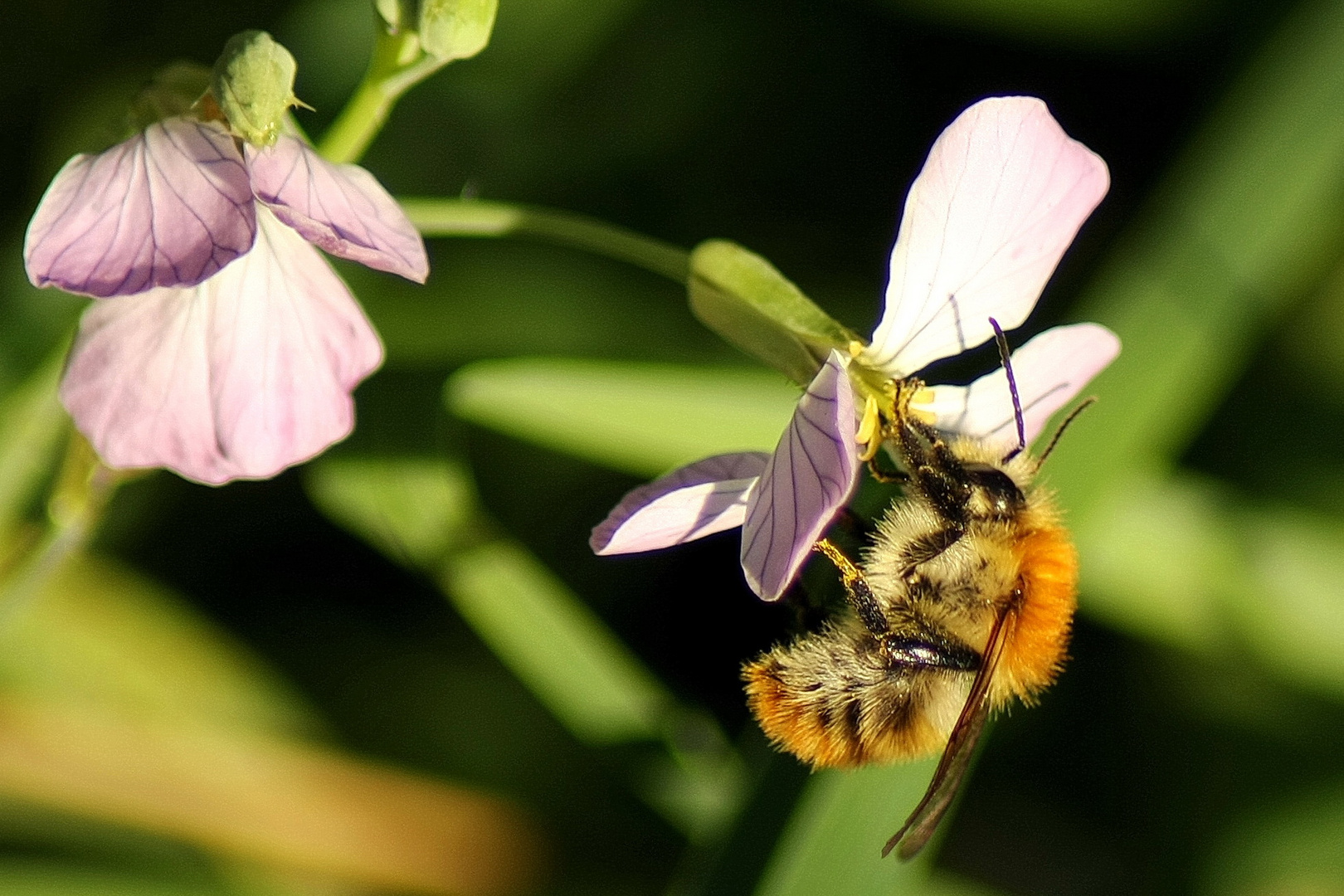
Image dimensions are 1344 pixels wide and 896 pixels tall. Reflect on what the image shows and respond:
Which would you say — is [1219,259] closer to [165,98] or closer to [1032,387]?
[1032,387]

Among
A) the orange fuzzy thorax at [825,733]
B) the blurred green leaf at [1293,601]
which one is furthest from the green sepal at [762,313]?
the blurred green leaf at [1293,601]

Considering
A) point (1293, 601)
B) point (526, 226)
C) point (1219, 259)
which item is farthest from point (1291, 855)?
point (526, 226)

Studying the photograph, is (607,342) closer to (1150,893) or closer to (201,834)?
(201,834)

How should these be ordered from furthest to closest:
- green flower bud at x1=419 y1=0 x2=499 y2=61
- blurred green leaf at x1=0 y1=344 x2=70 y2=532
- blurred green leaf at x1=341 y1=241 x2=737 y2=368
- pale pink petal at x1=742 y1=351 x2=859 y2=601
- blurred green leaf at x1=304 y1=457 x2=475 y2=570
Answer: blurred green leaf at x1=341 y1=241 x2=737 y2=368
blurred green leaf at x1=304 y1=457 x2=475 y2=570
blurred green leaf at x1=0 y1=344 x2=70 y2=532
green flower bud at x1=419 y1=0 x2=499 y2=61
pale pink petal at x1=742 y1=351 x2=859 y2=601

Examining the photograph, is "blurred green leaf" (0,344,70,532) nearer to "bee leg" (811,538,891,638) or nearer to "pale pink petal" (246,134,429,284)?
"pale pink petal" (246,134,429,284)

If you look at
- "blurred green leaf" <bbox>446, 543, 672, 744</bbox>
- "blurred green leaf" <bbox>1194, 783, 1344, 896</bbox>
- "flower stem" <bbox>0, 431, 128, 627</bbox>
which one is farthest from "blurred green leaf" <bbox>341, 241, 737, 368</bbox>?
"blurred green leaf" <bbox>1194, 783, 1344, 896</bbox>

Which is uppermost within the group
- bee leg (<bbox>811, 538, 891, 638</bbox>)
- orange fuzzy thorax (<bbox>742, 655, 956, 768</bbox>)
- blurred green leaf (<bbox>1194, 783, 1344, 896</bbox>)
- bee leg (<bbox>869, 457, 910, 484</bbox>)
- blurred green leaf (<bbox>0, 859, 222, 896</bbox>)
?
bee leg (<bbox>869, 457, 910, 484</bbox>)

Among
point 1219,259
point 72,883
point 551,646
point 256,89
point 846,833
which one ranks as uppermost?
point 1219,259

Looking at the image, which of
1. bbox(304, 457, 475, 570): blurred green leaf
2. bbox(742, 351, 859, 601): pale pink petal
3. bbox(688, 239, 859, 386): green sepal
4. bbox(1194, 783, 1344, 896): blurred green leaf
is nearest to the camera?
bbox(742, 351, 859, 601): pale pink petal
